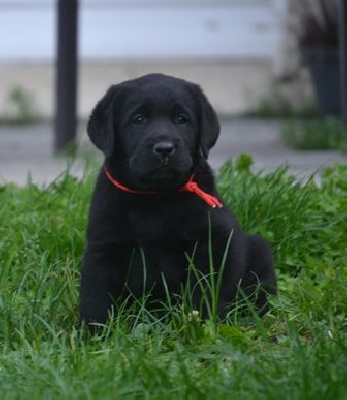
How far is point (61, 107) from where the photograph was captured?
8.95 metres

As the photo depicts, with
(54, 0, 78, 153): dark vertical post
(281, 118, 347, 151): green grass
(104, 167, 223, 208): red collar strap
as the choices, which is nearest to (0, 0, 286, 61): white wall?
(281, 118, 347, 151): green grass

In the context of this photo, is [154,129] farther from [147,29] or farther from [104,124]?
[147,29]

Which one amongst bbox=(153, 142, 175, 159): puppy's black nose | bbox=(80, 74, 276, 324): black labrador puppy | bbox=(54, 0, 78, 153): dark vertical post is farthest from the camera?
bbox=(54, 0, 78, 153): dark vertical post

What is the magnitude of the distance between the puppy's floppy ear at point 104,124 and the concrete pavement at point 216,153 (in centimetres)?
163

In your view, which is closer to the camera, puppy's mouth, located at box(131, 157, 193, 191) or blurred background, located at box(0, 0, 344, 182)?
puppy's mouth, located at box(131, 157, 193, 191)

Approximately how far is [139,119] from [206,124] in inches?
10.8

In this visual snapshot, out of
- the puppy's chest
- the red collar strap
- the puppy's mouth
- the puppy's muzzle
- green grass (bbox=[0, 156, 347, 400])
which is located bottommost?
green grass (bbox=[0, 156, 347, 400])

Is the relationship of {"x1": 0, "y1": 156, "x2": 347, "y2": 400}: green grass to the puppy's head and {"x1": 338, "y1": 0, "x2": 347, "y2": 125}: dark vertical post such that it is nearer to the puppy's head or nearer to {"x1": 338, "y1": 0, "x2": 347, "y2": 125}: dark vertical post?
the puppy's head

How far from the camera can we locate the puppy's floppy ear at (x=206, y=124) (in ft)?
14.1

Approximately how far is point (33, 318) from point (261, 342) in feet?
2.83

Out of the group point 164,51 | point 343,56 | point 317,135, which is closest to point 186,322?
point 317,135

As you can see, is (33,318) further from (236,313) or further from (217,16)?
(217,16)

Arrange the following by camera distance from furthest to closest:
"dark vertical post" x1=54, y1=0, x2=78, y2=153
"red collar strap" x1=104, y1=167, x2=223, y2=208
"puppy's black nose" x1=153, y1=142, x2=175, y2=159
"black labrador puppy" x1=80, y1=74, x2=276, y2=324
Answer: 1. "dark vertical post" x1=54, y1=0, x2=78, y2=153
2. "red collar strap" x1=104, y1=167, x2=223, y2=208
3. "black labrador puppy" x1=80, y1=74, x2=276, y2=324
4. "puppy's black nose" x1=153, y1=142, x2=175, y2=159

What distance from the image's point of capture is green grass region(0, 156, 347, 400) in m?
3.32
